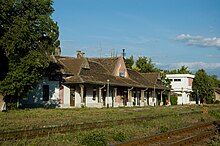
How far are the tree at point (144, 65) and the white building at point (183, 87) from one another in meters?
10.3

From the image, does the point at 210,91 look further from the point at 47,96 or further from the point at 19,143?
the point at 19,143

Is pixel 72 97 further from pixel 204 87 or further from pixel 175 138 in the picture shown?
pixel 204 87

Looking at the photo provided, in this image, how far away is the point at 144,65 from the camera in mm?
85188

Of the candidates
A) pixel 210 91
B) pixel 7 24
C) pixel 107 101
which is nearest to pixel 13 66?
pixel 7 24

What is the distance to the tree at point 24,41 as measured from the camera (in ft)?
93.4

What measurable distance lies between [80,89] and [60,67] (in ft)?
10.9

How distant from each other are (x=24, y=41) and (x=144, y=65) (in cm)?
5813

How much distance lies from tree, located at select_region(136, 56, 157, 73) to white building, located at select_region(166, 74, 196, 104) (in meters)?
10.3

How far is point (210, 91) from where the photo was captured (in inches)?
2751

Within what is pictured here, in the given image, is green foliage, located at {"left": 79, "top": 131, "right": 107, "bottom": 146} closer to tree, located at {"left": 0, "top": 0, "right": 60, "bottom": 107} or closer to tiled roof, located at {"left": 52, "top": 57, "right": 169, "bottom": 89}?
tree, located at {"left": 0, "top": 0, "right": 60, "bottom": 107}

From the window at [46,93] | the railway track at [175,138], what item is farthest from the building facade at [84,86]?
the railway track at [175,138]

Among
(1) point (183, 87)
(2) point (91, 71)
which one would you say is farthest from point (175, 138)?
(1) point (183, 87)

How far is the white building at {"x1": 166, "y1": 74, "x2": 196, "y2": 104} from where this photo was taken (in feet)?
232

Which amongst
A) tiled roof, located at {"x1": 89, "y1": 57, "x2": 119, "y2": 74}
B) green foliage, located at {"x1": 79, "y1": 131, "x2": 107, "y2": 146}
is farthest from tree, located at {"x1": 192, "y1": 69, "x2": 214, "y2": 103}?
green foliage, located at {"x1": 79, "y1": 131, "x2": 107, "y2": 146}
